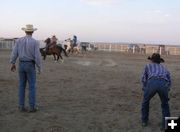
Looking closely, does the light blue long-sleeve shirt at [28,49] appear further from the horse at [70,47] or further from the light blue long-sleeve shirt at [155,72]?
the horse at [70,47]

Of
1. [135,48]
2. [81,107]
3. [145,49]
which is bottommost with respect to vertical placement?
[81,107]

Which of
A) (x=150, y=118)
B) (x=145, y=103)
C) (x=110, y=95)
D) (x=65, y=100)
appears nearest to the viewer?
(x=145, y=103)

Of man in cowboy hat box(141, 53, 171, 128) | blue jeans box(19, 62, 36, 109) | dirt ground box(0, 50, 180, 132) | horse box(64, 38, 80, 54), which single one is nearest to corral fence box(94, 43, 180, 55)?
horse box(64, 38, 80, 54)

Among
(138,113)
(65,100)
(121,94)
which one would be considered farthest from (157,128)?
(121,94)

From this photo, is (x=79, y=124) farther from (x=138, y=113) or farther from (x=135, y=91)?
(x=135, y=91)

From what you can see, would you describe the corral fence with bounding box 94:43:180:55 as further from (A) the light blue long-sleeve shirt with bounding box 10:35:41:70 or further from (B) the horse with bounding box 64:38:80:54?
(A) the light blue long-sleeve shirt with bounding box 10:35:41:70

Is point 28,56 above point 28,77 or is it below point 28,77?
above

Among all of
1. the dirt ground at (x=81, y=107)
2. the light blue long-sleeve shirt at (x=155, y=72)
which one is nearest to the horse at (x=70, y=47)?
the dirt ground at (x=81, y=107)

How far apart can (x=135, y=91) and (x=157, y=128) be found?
5464 millimetres

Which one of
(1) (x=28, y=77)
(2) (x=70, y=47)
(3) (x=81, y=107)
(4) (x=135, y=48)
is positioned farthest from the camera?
(4) (x=135, y=48)

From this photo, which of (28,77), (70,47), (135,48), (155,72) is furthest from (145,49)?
(155,72)

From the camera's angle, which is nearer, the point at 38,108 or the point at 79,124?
the point at 79,124

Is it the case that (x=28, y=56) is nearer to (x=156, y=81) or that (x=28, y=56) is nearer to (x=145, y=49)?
(x=156, y=81)

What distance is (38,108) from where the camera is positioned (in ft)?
38.0
